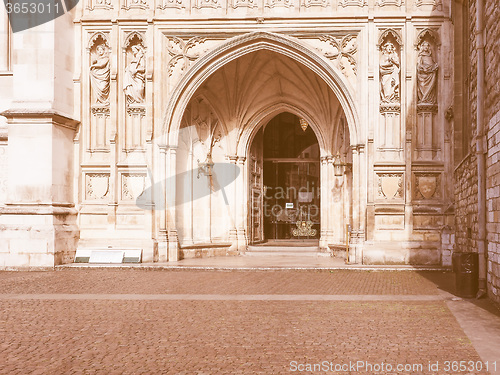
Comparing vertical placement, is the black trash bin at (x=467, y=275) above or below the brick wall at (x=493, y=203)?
below

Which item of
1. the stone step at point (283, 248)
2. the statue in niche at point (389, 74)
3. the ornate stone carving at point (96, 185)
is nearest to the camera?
the statue in niche at point (389, 74)

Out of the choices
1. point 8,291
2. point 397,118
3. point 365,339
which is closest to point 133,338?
point 365,339

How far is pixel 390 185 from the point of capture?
54.2ft

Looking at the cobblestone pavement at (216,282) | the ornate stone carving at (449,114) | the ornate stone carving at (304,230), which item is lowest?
the cobblestone pavement at (216,282)

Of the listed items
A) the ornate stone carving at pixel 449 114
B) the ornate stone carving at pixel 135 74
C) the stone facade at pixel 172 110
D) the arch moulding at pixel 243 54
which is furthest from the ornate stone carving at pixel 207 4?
the ornate stone carving at pixel 449 114

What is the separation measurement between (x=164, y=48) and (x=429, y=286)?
30.9 feet

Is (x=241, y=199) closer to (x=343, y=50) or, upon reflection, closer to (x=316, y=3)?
(x=343, y=50)

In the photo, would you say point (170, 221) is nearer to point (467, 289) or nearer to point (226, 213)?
point (226, 213)

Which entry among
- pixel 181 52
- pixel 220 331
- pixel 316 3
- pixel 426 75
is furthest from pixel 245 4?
pixel 220 331

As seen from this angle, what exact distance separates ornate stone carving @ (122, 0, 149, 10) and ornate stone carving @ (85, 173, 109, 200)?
4.48 metres

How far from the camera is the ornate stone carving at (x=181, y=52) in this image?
1725 centimetres

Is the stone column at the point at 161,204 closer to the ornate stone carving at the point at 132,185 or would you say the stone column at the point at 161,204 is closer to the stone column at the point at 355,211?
the ornate stone carving at the point at 132,185

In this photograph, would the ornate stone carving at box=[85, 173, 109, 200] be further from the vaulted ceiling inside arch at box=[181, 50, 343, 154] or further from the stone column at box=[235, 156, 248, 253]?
the stone column at box=[235, 156, 248, 253]

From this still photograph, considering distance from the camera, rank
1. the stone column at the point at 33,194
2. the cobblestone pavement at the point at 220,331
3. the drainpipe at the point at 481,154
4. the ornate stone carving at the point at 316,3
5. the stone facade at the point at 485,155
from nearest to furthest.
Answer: the cobblestone pavement at the point at 220,331 < the stone facade at the point at 485,155 < the drainpipe at the point at 481,154 < the stone column at the point at 33,194 < the ornate stone carving at the point at 316,3
